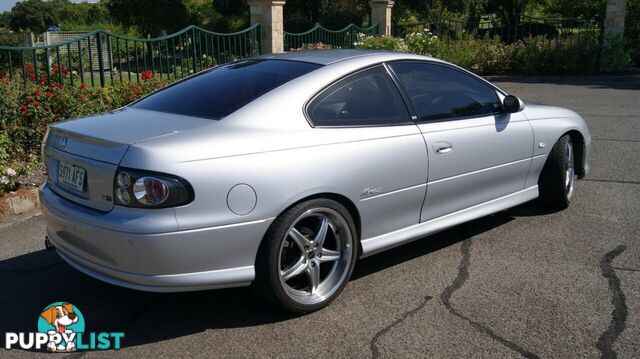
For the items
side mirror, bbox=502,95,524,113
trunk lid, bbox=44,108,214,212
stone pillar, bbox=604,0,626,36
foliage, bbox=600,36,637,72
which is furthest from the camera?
stone pillar, bbox=604,0,626,36

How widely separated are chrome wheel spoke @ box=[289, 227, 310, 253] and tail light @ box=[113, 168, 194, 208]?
671mm

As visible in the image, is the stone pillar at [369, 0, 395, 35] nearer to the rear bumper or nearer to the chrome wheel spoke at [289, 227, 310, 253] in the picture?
the chrome wheel spoke at [289, 227, 310, 253]

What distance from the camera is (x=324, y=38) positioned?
16.0 meters

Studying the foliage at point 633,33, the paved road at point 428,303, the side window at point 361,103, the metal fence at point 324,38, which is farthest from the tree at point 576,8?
the side window at point 361,103

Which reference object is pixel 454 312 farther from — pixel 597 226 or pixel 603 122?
pixel 603 122

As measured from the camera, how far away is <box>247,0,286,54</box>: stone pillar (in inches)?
543

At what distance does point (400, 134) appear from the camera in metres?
4.14

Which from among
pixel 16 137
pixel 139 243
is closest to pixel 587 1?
pixel 16 137

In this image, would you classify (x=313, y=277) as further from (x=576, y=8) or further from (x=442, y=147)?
(x=576, y=8)

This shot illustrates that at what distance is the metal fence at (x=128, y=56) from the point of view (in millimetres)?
8109

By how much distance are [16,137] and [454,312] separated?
17.2 feet

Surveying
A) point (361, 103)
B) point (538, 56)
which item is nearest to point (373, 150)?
point (361, 103)

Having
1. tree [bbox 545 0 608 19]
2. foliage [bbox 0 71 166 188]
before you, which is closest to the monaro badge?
foliage [bbox 0 71 166 188]

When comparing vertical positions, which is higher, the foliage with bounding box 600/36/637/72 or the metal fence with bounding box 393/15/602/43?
the metal fence with bounding box 393/15/602/43
